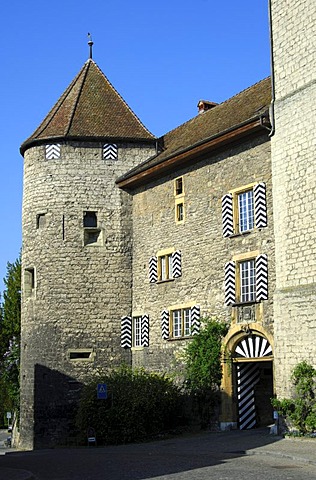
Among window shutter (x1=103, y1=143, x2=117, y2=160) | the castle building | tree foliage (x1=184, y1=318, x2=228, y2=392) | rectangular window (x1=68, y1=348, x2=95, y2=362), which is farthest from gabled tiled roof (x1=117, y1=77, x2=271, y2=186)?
rectangular window (x1=68, y1=348, x2=95, y2=362)

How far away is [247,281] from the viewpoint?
21.6m

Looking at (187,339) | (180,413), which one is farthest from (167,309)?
Answer: (180,413)

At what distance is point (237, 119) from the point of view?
907 inches

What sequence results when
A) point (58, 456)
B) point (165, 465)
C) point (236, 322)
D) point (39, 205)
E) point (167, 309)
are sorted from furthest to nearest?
point (39, 205) < point (167, 309) < point (236, 322) < point (58, 456) < point (165, 465)

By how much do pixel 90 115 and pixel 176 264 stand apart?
738 centimetres

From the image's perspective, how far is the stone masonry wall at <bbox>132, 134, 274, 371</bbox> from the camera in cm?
2156

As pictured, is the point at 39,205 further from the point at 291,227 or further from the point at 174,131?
the point at 291,227

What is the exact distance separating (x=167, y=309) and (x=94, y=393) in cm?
349

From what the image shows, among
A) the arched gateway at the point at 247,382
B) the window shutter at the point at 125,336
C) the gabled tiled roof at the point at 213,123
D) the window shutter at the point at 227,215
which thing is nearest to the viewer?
the arched gateway at the point at 247,382

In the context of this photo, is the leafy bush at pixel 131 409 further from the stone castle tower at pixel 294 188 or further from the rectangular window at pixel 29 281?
the rectangular window at pixel 29 281

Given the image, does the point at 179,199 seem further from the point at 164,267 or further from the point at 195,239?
the point at 164,267

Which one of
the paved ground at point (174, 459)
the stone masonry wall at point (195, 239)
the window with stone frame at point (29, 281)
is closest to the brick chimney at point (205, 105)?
the stone masonry wall at point (195, 239)

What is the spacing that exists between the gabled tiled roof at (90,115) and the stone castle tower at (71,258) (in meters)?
0.06

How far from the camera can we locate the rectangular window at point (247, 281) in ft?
69.8
